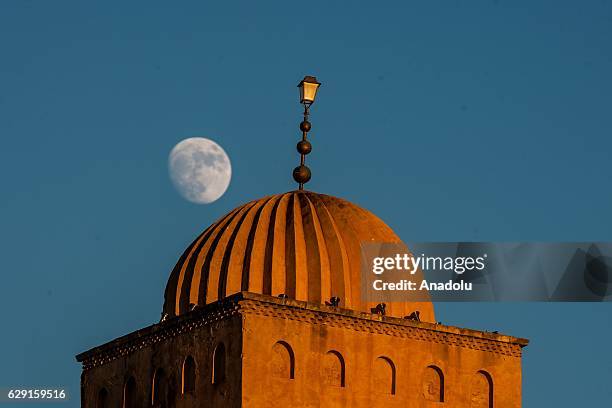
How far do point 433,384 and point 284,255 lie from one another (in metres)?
→ 4.16

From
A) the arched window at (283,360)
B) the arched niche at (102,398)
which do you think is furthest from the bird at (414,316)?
the arched niche at (102,398)

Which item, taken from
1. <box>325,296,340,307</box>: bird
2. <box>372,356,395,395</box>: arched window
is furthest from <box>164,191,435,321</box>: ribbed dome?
<box>372,356,395,395</box>: arched window

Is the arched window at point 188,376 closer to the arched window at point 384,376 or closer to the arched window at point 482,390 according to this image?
the arched window at point 384,376

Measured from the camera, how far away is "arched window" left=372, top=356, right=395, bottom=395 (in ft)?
196

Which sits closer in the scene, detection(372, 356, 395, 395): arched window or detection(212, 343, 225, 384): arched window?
detection(212, 343, 225, 384): arched window

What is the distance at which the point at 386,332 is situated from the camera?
5997 centimetres

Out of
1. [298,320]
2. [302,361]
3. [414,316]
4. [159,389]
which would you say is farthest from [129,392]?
[414,316]

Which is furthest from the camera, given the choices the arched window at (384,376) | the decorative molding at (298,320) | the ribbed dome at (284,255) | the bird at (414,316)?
the bird at (414,316)

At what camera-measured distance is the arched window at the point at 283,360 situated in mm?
58500

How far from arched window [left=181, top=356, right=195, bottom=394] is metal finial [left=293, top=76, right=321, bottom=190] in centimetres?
556

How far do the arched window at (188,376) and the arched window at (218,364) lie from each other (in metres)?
0.81

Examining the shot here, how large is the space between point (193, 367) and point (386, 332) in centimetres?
410

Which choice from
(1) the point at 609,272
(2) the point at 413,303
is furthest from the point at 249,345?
(1) the point at 609,272

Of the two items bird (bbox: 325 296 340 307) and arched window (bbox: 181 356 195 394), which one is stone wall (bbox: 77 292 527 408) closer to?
arched window (bbox: 181 356 195 394)
